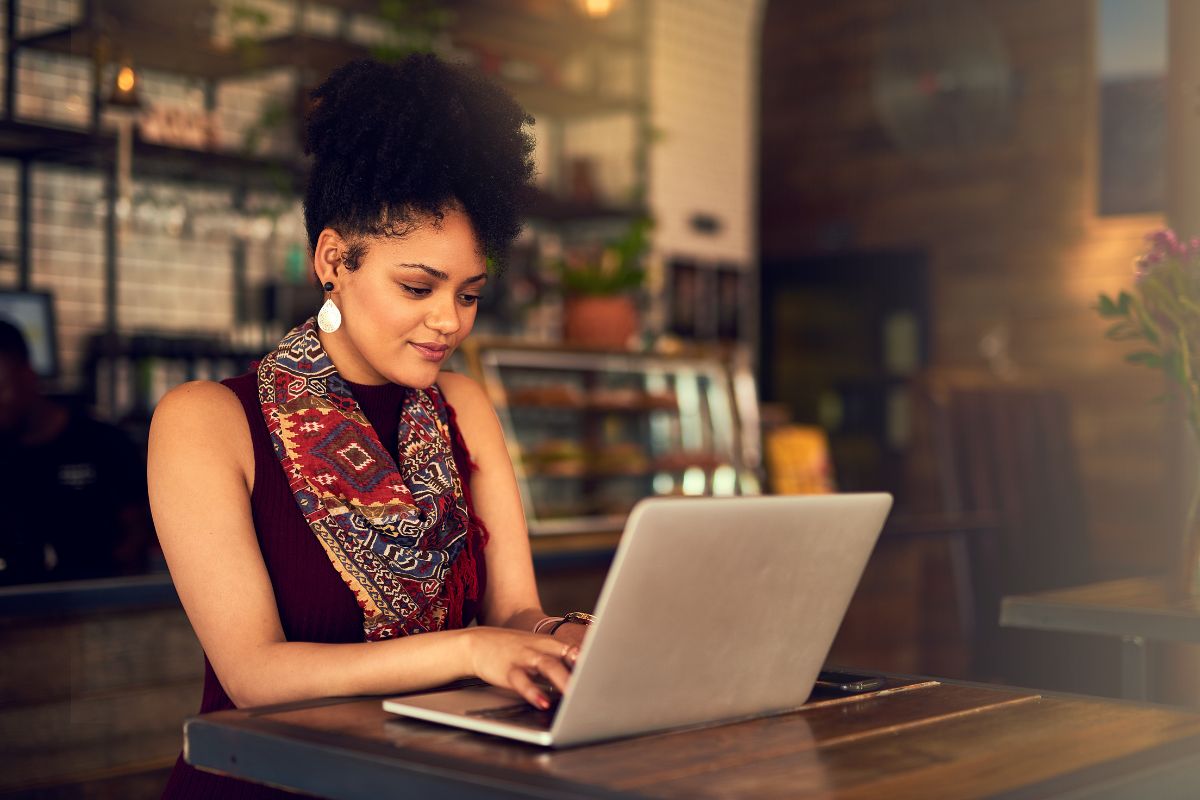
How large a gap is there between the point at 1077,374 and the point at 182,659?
549cm

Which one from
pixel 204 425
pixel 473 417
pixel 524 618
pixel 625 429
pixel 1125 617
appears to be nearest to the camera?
pixel 204 425

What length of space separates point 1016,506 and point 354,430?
211cm

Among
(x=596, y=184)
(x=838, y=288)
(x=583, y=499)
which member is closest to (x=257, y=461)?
(x=583, y=499)

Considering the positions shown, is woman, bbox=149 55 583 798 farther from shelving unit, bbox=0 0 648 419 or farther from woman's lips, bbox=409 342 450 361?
shelving unit, bbox=0 0 648 419

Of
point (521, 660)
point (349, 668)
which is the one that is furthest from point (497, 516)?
point (521, 660)

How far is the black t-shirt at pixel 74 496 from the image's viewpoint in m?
2.75

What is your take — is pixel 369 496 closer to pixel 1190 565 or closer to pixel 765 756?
pixel 765 756

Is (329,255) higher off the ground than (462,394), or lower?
higher

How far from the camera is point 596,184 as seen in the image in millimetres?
6641

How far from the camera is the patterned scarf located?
1534 millimetres

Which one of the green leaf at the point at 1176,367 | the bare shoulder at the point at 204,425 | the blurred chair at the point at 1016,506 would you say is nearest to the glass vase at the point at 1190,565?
the green leaf at the point at 1176,367

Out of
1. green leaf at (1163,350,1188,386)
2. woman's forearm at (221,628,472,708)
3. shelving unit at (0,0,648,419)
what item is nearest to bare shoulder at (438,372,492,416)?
woman's forearm at (221,628,472,708)

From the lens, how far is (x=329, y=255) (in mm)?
1602

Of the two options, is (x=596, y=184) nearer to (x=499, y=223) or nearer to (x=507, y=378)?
(x=507, y=378)
